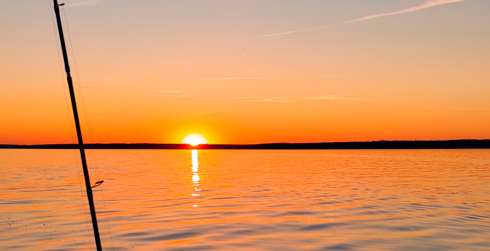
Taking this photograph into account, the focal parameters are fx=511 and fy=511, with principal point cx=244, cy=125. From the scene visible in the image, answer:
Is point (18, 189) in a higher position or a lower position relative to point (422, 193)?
higher

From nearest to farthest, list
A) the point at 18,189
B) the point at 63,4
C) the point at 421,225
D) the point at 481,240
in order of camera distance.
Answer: the point at 63,4 < the point at 481,240 < the point at 421,225 < the point at 18,189

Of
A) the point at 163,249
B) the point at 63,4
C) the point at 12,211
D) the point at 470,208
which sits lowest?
the point at 470,208

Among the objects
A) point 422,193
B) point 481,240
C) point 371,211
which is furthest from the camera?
point 422,193

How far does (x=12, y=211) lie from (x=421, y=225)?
23.1 m

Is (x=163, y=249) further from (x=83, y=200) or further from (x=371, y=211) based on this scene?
(x=83, y=200)

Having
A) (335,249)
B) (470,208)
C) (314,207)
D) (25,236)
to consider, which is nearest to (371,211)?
(314,207)

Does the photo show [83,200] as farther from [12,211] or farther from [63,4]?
[63,4]

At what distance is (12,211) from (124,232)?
10881 millimetres

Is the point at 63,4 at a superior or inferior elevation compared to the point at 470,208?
superior

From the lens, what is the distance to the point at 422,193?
3891cm

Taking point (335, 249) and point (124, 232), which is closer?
point (335, 249)

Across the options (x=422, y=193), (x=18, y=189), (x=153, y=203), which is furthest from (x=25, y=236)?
(x=422, y=193)

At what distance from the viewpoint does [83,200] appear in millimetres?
35500

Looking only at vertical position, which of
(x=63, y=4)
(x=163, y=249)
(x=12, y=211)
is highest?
(x=63, y=4)
